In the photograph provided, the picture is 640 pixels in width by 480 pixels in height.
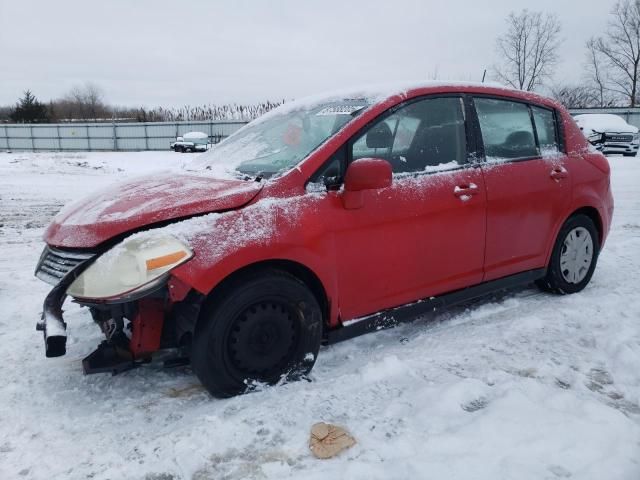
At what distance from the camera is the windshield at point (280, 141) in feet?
9.76

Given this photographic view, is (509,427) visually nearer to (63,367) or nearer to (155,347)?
(155,347)

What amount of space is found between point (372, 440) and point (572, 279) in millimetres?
2789

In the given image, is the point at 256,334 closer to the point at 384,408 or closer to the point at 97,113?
the point at 384,408

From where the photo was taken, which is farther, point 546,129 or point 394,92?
point 546,129

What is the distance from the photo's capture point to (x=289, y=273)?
8.89ft

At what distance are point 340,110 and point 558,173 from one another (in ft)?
6.36

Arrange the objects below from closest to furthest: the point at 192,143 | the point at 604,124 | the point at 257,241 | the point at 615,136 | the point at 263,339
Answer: the point at 257,241, the point at 263,339, the point at 615,136, the point at 604,124, the point at 192,143

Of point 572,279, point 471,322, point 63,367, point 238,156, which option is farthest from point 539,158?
point 63,367

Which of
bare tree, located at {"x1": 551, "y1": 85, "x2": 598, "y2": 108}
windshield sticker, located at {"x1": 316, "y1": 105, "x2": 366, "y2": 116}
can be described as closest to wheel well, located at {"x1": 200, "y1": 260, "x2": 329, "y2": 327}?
windshield sticker, located at {"x1": 316, "y1": 105, "x2": 366, "y2": 116}

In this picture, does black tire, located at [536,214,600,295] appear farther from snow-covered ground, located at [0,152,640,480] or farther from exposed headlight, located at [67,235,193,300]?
exposed headlight, located at [67,235,193,300]

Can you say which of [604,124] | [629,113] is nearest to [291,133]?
[604,124]

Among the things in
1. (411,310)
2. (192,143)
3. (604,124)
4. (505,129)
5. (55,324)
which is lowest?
(411,310)

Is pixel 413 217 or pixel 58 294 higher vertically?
pixel 413 217

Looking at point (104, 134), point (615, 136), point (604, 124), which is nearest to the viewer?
point (615, 136)
